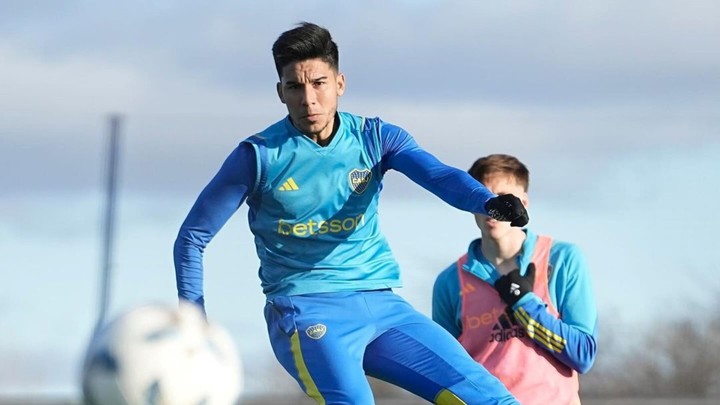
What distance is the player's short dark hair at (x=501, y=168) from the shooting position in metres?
7.21

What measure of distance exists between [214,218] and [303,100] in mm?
591

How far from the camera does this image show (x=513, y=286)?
707cm

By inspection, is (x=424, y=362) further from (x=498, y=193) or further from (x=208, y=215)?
(x=498, y=193)

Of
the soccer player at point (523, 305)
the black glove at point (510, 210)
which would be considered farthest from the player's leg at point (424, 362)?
the soccer player at point (523, 305)

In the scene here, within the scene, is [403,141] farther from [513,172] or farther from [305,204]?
[513,172]

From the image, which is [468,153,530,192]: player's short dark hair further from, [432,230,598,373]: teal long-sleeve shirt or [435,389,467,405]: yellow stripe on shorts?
[435,389,467,405]: yellow stripe on shorts

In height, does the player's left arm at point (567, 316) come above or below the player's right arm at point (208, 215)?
below

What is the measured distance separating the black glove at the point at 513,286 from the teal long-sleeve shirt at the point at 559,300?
0.15 ft

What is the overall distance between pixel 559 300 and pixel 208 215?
1.83m

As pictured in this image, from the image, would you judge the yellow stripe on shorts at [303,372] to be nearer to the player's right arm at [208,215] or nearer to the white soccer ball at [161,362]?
the player's right arm at [208,215]

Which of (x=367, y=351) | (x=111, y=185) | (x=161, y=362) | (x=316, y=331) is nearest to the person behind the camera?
(x=161, y=362)

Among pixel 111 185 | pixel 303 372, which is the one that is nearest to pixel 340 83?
pixel 303 372

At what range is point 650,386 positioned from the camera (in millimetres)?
15180

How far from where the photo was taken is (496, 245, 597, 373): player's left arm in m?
7.00
